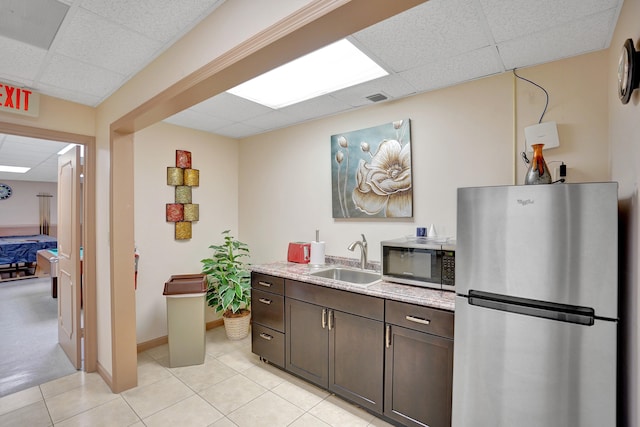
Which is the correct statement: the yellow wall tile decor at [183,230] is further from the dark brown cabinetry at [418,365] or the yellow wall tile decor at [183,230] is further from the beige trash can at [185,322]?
the dark brown cabinetry at [418,365]

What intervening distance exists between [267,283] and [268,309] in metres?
0.24

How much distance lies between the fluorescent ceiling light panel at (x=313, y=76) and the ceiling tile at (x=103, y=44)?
0.72 metres

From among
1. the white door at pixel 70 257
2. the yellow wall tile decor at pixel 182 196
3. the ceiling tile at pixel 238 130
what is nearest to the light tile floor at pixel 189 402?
the white door at pixel 70 257

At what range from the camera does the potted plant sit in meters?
3.29

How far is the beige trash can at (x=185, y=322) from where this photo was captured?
9.34ft

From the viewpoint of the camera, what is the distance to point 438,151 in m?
2.43

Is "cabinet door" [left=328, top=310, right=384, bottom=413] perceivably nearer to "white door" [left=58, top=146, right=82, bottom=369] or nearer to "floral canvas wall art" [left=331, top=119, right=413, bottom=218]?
"floral canvas wall art" [left=331, top=119, right=413, bottom=218]

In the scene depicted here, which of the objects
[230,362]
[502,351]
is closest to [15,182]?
[230,362]

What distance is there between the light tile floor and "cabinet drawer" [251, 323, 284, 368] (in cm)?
12

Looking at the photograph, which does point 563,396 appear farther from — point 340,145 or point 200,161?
point 200,161

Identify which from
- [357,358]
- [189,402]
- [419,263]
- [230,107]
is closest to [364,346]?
[357,358]

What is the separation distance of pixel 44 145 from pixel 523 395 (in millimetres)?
5919

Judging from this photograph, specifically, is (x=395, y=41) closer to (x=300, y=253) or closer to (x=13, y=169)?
(x=300, y=253)

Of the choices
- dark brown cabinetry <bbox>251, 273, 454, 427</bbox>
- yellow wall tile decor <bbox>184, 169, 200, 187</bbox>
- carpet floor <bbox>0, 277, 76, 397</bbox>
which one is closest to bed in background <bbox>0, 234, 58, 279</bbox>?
carpet floor <bbox>0, 277, 76, 397</bbox>
